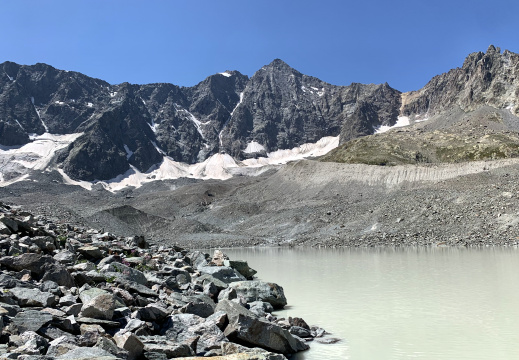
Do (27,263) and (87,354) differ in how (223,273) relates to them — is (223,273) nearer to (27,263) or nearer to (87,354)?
(27,263)

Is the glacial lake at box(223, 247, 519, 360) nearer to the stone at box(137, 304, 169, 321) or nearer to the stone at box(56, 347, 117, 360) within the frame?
the stone at box(137, 304, 169, 321)

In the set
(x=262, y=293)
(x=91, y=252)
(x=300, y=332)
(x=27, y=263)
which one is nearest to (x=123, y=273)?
(x=27, y=263)

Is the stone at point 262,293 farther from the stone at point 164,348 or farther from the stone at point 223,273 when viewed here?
the stone at point 164,348

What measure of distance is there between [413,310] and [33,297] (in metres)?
12.0

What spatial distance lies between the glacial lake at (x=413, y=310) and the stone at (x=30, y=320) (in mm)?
5765

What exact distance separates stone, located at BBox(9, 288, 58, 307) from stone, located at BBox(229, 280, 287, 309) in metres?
7.88

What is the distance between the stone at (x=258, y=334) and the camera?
9.48 metres

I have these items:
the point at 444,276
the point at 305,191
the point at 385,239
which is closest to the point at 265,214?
the point at 305,191

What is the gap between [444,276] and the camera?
22453 millimetres

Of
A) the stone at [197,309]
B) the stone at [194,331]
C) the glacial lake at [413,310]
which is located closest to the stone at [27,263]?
the stone at [197,309]

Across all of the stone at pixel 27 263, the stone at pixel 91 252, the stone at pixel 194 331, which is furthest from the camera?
the stone at pixel 91 252

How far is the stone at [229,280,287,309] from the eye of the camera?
16031 millimetres

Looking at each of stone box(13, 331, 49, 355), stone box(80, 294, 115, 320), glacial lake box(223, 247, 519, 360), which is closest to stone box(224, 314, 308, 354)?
glacial lake box(223, 247, 519, 360)

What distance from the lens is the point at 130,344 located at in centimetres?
733
